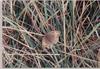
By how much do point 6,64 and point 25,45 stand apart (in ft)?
0.44

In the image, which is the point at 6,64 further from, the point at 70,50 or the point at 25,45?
the point at 70,50

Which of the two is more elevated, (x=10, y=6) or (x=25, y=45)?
(x=10, y=6)

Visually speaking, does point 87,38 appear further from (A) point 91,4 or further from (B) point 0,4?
(B) point 0,4

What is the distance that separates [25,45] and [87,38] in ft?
1.03

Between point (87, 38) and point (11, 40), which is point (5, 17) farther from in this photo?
point (87, 38)

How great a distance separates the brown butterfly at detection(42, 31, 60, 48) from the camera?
2979 mm

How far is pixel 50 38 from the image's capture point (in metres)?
2.98

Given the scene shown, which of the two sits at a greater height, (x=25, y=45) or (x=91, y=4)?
(x=91, y=4)

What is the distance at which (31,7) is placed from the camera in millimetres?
2980

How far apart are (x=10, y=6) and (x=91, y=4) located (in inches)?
16.0

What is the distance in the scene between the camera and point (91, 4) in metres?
2.97

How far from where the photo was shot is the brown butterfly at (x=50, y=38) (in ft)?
9.77

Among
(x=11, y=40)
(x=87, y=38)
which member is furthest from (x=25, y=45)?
(x=87, y=38)

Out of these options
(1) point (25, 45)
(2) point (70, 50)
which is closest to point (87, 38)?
(2) point (70, 50)
